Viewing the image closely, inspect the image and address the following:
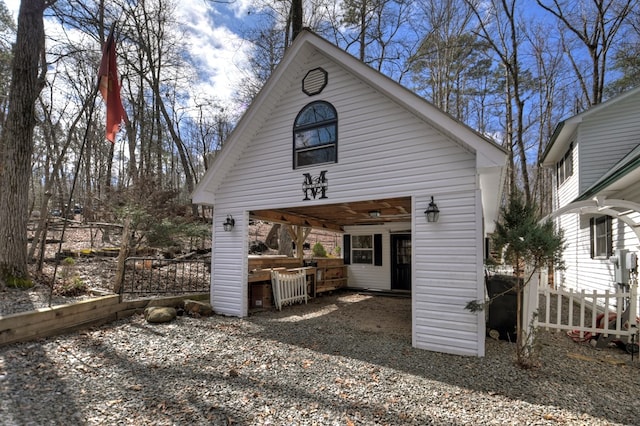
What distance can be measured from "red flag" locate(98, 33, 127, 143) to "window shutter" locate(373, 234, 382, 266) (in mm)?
8662

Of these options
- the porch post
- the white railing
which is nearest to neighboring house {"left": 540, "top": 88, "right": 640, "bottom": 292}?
the white railing

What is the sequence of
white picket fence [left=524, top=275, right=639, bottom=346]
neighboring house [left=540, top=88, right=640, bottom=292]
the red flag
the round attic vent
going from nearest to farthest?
white picket fence [left=524, top=275, right=639, bottom=346] < the red flag < the round attic vent < neighboring house [left=540, top=88, right=640, bottom=292]

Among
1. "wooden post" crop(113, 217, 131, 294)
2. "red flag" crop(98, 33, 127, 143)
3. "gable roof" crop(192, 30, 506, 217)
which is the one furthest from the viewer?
"wooden post" crop(113, 217, 131, 294)

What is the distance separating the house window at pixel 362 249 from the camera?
12.1 meters

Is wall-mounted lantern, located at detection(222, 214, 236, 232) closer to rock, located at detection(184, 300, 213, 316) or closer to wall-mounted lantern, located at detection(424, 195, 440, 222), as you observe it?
rock, located at detection(184, 300, 213, 316)

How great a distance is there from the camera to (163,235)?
28.3 feet

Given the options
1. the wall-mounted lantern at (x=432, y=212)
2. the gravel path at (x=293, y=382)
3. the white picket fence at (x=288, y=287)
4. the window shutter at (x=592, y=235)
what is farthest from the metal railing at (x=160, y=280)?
the window shutter at (x=592, y=235)

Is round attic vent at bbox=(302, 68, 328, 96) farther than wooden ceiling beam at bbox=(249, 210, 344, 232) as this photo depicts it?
No

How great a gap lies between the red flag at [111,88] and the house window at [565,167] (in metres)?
13.1

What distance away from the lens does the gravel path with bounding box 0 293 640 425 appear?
10.4 feet

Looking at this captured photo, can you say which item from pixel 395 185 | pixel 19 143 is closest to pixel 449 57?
pixel 395 185

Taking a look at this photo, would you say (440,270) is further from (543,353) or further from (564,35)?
(564,35)

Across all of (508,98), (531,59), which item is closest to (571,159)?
(508,98)

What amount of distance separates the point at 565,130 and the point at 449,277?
8591 mm
